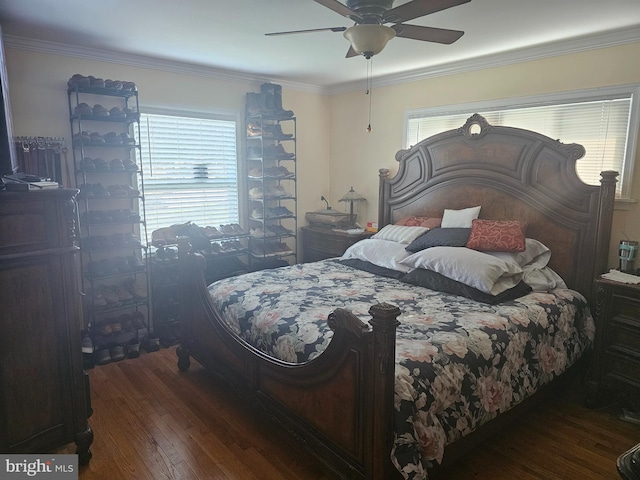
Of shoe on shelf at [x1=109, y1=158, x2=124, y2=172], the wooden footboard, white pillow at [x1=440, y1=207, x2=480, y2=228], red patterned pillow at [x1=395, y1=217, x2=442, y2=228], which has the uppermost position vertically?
shoe on shelf at [x1=109, y1=158, x2=124, y2=172]

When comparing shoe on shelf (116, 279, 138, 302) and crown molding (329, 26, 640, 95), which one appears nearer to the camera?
crown molding (329, 26, 640, 95)

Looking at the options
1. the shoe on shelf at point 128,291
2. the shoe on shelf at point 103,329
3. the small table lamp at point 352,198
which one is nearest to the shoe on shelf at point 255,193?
the small table lamp at point 352,198

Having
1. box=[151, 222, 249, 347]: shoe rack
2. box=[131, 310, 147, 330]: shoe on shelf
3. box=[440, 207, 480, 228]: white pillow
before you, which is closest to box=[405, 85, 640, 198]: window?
box=[440, 207, 480, 228]: white pillow

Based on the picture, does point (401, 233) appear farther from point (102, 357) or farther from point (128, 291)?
point (102, 357)

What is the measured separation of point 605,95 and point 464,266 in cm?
168

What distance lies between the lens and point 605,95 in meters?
3.08

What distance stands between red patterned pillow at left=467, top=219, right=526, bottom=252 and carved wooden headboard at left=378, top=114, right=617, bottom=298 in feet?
0.79

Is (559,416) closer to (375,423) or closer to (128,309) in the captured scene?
(375,423)

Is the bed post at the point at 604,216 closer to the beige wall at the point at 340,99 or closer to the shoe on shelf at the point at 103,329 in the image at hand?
the beige wall at the point at 340,99

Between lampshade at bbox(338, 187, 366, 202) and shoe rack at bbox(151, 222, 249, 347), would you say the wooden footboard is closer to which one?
shoe rack at bbox(151, 222, 249, 347)

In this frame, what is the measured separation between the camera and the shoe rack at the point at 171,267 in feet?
12.6

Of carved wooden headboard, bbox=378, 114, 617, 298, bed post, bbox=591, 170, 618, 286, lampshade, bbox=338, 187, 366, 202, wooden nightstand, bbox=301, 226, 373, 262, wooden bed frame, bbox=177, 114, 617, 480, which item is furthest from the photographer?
lampshade, bbox=338, 187, 366, 202

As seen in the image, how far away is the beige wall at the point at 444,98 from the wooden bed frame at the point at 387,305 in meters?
0.33

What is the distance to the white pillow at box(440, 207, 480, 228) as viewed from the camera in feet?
11.6
